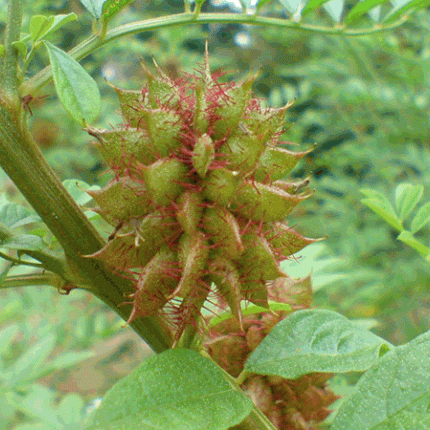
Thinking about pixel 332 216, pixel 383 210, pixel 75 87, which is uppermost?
pixel 75 87

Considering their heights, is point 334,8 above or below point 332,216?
above

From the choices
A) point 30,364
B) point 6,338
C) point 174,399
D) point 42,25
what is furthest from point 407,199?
point 6,338

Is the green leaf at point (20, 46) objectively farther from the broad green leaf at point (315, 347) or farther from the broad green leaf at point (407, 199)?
the broad green leaf at point (407, 199)

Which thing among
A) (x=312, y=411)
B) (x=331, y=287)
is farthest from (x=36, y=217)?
(x=331, y=287)

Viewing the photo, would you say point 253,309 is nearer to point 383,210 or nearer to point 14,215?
point 383,210

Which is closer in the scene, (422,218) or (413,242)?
(413,242)

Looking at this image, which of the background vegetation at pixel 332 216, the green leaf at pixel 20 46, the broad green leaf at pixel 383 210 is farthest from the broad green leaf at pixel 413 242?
the background vegetation at pixel 332 216

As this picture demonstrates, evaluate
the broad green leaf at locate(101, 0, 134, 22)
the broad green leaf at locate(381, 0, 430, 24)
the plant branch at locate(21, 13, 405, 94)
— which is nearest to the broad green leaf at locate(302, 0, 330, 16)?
the plant branch at locate(21, 13, 405, 94)

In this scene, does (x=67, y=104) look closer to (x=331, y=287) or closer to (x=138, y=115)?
(x=138, y=115)
